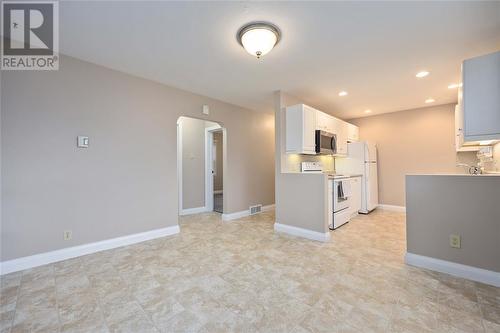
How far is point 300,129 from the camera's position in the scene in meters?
3.55

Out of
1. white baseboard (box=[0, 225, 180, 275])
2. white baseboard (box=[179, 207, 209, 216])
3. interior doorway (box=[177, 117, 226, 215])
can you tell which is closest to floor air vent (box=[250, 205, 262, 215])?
interior doorway (box=[177, 117, 226, 215])

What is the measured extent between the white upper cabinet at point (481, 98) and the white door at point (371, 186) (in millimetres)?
2827

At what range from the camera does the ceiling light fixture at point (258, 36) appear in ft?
6.56

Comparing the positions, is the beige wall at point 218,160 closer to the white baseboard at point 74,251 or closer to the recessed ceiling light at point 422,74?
the white baseboard at point 74,251

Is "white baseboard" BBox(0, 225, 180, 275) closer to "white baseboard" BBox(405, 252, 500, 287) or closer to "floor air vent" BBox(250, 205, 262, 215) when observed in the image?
"floor air vent" BBox(250, 205, 262, 215)

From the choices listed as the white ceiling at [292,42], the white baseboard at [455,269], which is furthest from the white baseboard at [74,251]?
the white baseboard at [455,269]

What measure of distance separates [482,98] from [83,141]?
4371mm

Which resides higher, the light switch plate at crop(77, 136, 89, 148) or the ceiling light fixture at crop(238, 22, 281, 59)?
the ceiling light fixture at crop(238, 22, 281, 59)

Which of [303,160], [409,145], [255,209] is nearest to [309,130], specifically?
[303,160]

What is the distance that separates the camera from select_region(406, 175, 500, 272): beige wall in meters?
2.03

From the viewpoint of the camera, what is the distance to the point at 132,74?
3.09 m

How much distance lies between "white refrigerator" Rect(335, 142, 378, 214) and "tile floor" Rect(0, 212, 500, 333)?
2.05m

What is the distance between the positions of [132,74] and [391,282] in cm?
405

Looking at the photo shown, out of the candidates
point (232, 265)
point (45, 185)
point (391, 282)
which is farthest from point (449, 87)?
point (45, 185)
